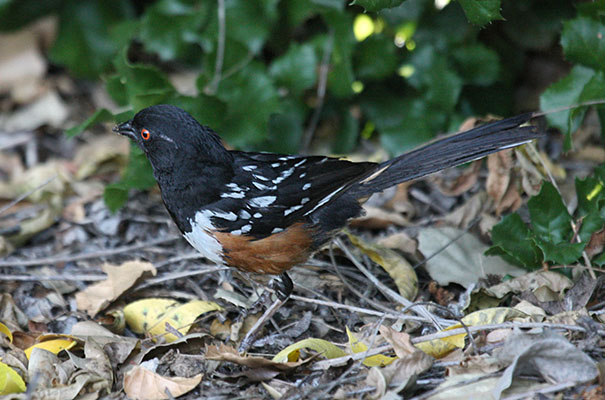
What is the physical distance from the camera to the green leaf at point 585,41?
129 inches

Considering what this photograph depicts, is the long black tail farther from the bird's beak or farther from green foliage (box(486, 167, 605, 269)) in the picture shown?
the bird's beak

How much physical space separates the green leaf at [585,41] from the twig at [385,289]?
4.74 ft

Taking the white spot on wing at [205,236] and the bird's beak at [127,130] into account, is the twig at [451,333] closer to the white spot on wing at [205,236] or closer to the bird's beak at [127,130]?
the white spot on wing at [205,236]

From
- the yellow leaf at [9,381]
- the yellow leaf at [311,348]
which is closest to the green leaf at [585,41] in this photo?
the yellow leaf at [311,348]

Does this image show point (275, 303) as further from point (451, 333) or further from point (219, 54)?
point (219, 54)

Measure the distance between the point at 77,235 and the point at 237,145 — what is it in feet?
3.25

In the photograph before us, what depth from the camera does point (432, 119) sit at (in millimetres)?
3975

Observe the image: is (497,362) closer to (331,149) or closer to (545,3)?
(331,149)

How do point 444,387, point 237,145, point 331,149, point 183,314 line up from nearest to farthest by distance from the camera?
1. point 444,387
2. point 183,314
3. point 237,145
4. point 331,149

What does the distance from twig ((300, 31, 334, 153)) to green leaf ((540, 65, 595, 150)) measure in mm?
1288

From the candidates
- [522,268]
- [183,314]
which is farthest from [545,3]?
[183,314]

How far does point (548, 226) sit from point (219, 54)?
78.8 inches

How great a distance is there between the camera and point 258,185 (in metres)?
2.93

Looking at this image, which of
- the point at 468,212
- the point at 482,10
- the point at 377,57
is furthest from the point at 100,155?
the point at 482,10
